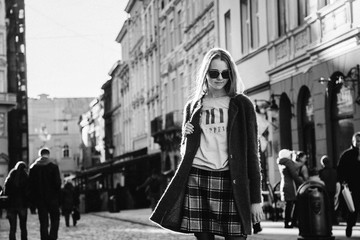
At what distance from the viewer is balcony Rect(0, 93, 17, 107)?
74.4 m

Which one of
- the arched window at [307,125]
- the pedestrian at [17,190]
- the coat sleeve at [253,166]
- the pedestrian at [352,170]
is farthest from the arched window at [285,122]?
the coat sleeve at [253,166]

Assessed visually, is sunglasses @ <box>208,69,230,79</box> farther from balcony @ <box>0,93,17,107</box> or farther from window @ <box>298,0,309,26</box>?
balcony @ <box>0,93,17,107</box>

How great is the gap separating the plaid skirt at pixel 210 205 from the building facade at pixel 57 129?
4923 inches

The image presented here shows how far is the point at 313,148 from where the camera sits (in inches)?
969

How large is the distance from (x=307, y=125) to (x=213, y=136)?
19.0m

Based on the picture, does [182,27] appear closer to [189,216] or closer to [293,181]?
[293,181]

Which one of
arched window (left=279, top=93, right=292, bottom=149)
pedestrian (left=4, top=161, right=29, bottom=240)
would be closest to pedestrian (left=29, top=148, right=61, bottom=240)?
pedestrian (left=4, top=161, right=29, bottom=240)

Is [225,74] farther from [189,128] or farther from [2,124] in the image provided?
[2,124]

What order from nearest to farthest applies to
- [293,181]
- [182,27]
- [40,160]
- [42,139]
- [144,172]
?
1. [40,160]
2. [293,181]
3. [182,27]
4. [144,172]
5. [42,139]

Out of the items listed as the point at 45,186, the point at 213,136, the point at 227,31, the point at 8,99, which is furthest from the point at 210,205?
the point at 8,99

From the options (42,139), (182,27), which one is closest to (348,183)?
(182,27)

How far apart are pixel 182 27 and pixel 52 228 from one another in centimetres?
2932

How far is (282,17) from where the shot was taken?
27.0 meters

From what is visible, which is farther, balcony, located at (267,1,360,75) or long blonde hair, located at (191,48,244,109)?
balcony, located at (267,1,360,75)
